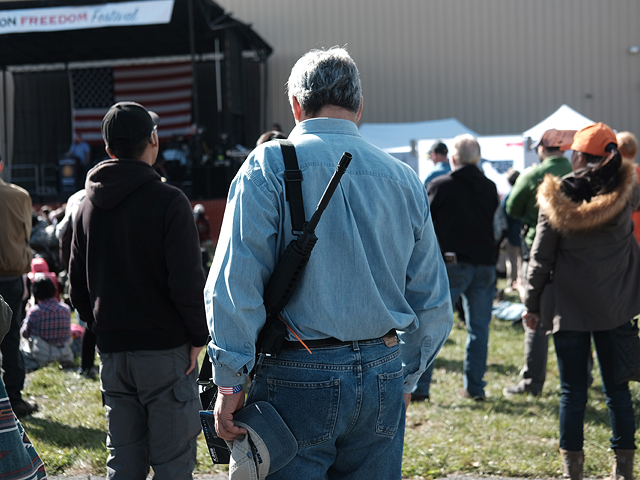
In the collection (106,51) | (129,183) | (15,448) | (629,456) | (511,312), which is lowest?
(511,312)

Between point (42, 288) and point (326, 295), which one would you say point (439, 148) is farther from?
point (326, 295)

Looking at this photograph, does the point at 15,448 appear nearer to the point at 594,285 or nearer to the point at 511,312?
the point at 594,285

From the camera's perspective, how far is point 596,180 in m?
3.24

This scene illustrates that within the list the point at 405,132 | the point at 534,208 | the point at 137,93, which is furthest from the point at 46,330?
the point at 137,93

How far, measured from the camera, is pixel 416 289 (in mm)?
2084

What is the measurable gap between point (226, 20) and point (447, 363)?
11099 mm

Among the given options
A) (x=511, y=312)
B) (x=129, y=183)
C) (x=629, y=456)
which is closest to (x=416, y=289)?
(x=129, y=183)

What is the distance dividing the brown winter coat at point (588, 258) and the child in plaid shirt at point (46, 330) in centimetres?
402

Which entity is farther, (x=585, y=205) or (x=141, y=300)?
(x=585, y=205)

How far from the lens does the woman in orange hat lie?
3.21 metres

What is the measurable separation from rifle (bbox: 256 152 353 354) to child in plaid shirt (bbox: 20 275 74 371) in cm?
430

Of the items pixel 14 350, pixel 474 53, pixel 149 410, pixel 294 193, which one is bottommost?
pixel 14 350

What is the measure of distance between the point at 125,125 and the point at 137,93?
1717 cm

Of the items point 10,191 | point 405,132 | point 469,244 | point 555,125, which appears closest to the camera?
point 10,191
